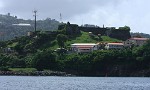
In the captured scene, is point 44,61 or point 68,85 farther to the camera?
point 44,61

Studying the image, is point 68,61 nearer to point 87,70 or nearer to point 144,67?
point 87,70

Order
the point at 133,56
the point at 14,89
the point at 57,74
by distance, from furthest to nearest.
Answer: the point at 133,56, the point at 57,74, the point at 14,89

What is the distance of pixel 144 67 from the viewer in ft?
636

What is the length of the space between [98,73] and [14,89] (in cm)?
10727

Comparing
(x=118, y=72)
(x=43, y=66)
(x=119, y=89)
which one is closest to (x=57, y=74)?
(x=43, y=66)

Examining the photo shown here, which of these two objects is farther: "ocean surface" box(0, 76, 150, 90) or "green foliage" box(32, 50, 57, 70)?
"green foliage" box(32, 50, 57, 70)

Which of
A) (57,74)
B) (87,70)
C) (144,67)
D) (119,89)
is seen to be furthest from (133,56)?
(119,89)

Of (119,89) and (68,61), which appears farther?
(68,61)

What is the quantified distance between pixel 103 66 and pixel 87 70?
647cm

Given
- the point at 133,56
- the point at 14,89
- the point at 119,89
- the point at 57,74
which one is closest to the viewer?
the point at 14,89

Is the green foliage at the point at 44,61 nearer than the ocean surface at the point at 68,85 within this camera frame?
No

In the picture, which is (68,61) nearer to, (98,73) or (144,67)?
(98,73)

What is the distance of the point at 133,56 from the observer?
197 metres

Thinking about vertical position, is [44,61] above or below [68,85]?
below
